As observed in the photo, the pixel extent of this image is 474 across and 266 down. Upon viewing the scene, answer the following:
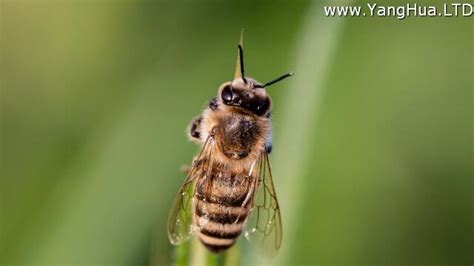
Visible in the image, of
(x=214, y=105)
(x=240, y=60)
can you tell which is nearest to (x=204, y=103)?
(x=240, y=60)

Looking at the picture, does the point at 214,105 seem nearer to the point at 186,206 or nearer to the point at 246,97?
the point at 246,97

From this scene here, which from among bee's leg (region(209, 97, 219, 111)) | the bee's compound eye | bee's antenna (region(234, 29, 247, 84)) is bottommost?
bee's leg (region(209, 97, 219, 111))

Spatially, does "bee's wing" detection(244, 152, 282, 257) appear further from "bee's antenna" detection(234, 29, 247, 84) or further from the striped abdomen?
"bee's antenna" detection(234, 29, 247, 84)

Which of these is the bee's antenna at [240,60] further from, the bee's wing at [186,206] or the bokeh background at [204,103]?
the bee's wing at [186,206]

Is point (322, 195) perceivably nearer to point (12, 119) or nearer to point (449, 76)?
point (449, 76)

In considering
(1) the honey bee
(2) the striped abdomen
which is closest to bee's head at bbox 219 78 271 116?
(1) the honey bee

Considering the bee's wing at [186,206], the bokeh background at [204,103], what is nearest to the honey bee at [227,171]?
the bee's wing at [186,206]
